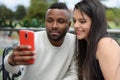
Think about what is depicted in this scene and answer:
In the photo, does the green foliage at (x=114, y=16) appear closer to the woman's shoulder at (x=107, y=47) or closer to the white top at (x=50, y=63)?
the white top at (x=50, y=63)

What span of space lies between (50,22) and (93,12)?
0.30m

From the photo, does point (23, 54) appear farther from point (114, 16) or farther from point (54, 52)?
point (114, 16)

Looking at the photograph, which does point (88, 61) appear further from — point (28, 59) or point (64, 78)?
point (28, 59)

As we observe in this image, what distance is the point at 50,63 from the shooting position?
2166 mm

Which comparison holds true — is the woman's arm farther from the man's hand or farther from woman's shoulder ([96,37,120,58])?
the man's hand

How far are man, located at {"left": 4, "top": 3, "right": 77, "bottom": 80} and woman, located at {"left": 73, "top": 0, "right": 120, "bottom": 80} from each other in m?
0.10

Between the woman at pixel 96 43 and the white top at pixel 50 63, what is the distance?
0.42 feet

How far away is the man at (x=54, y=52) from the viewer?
6.97 feet

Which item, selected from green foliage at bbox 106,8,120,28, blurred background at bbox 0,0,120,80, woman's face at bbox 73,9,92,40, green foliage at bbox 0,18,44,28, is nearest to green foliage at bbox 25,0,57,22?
blurred background at bbox 0,0,120,80

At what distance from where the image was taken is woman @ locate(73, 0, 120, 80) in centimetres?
188

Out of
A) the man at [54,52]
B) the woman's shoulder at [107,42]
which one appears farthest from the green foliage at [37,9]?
the woman's shoulder at [107,42]

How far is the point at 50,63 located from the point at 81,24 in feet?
1.12

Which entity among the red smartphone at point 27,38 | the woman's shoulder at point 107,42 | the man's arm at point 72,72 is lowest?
the man's arm at point 72,72

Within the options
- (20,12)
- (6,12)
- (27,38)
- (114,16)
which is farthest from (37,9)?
(27,38)
